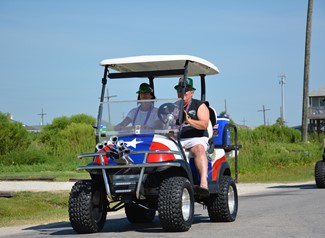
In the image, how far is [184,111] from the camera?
10969 mm

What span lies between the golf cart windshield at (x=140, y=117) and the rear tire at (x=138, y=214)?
1.39m

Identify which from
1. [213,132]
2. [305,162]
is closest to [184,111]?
[213,132]

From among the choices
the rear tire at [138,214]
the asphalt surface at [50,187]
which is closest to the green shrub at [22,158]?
the asphalt surface at [50,187]

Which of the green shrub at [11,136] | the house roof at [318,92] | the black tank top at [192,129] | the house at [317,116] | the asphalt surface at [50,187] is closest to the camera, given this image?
the black tank top at [192,129]

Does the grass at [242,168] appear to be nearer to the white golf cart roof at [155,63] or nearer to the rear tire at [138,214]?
the rear tire at [138,214]

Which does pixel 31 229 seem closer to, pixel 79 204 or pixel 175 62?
pixel 79 204

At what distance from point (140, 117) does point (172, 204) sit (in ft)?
5.70

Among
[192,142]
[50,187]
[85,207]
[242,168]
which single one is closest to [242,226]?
[192,142]

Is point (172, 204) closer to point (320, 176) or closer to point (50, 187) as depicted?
point (320, 176)

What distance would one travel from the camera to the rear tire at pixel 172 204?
9.92 m

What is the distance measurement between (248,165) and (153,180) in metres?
24.1

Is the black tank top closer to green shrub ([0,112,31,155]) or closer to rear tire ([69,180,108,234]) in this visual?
rear tire ([69,180,108,234])

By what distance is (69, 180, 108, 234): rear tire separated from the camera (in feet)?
33.5

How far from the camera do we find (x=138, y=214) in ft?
39.6
